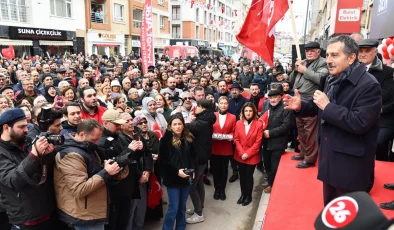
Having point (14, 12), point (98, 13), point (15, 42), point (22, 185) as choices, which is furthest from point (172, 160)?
point (98, 13)

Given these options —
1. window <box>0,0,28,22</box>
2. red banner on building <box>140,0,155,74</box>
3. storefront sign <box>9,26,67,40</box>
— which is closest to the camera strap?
red banner on building <box>140,0,155,74</box>

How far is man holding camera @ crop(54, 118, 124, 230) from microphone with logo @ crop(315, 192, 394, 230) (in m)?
2.25

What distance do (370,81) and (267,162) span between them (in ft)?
12.3

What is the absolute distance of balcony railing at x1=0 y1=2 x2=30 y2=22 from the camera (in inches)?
673

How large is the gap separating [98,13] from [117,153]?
2412 centimetres

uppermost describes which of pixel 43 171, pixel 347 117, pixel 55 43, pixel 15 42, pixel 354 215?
pixel 55 43

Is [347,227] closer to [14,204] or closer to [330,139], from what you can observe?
[330,139]

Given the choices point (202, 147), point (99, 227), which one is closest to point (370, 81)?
point (99, 227)

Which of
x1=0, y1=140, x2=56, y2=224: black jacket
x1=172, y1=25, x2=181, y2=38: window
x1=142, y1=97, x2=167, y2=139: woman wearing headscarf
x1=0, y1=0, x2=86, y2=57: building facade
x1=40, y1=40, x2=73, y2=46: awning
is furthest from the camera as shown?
x1=172, y1=25, x2=181, y2=38: window

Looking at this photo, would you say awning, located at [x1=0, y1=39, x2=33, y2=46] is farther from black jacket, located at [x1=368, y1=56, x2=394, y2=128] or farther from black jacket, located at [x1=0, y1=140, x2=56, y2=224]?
black jacket, located at [x1=368, y1=56, x2=394, y2=128]

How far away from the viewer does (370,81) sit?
2.14 meters

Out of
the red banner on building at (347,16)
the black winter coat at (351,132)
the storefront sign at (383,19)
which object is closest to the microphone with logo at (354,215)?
the black winter coat at (351,132)

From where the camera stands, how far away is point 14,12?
17.8 meters

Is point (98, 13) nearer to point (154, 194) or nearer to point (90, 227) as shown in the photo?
point (154, 194)
